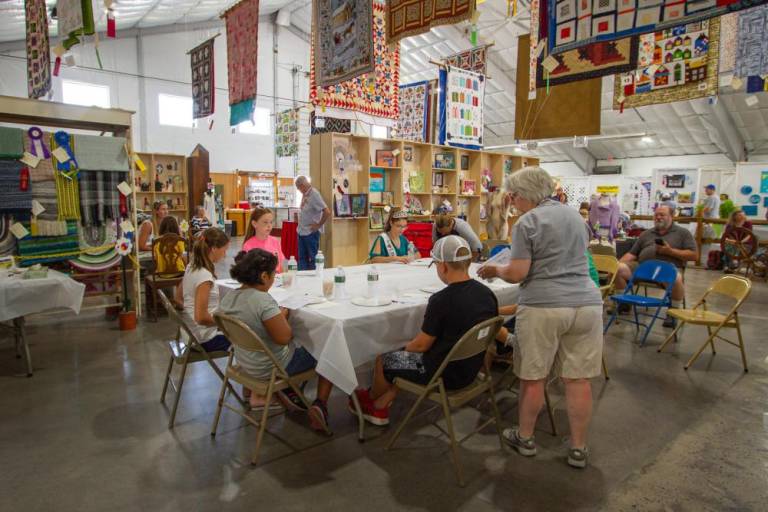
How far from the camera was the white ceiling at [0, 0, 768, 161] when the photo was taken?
40.4ft

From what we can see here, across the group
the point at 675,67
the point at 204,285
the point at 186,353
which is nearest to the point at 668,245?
the point at 675,67

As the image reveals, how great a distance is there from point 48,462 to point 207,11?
14218mm

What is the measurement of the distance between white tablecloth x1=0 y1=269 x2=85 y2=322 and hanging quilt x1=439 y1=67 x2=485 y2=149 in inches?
230

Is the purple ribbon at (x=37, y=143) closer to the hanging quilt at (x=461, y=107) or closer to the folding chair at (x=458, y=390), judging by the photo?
the folding chair at (x=458, y=390)

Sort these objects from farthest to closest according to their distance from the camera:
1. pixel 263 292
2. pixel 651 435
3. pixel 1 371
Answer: pixel 1 371 < pixel 651 435 < pixel 263 292

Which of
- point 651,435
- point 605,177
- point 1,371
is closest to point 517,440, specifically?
point 651,435

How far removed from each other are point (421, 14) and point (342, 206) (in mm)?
2913

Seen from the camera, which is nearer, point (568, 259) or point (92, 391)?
point (568, 259)

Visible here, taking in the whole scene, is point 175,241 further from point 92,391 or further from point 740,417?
point 740,417

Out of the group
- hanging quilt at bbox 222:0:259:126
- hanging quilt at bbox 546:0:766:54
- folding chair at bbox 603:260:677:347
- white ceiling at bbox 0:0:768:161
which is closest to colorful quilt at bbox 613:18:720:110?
hanging quilt at bbox 546:0:766:54

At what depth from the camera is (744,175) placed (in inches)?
502

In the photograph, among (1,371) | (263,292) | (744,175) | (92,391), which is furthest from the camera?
(744,175)

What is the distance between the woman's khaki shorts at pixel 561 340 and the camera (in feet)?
8.03

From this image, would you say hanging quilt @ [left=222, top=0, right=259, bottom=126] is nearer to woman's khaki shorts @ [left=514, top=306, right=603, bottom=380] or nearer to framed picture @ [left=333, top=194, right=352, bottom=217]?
framed picture @ [left=333, top=194, right=352, bottom=217]
